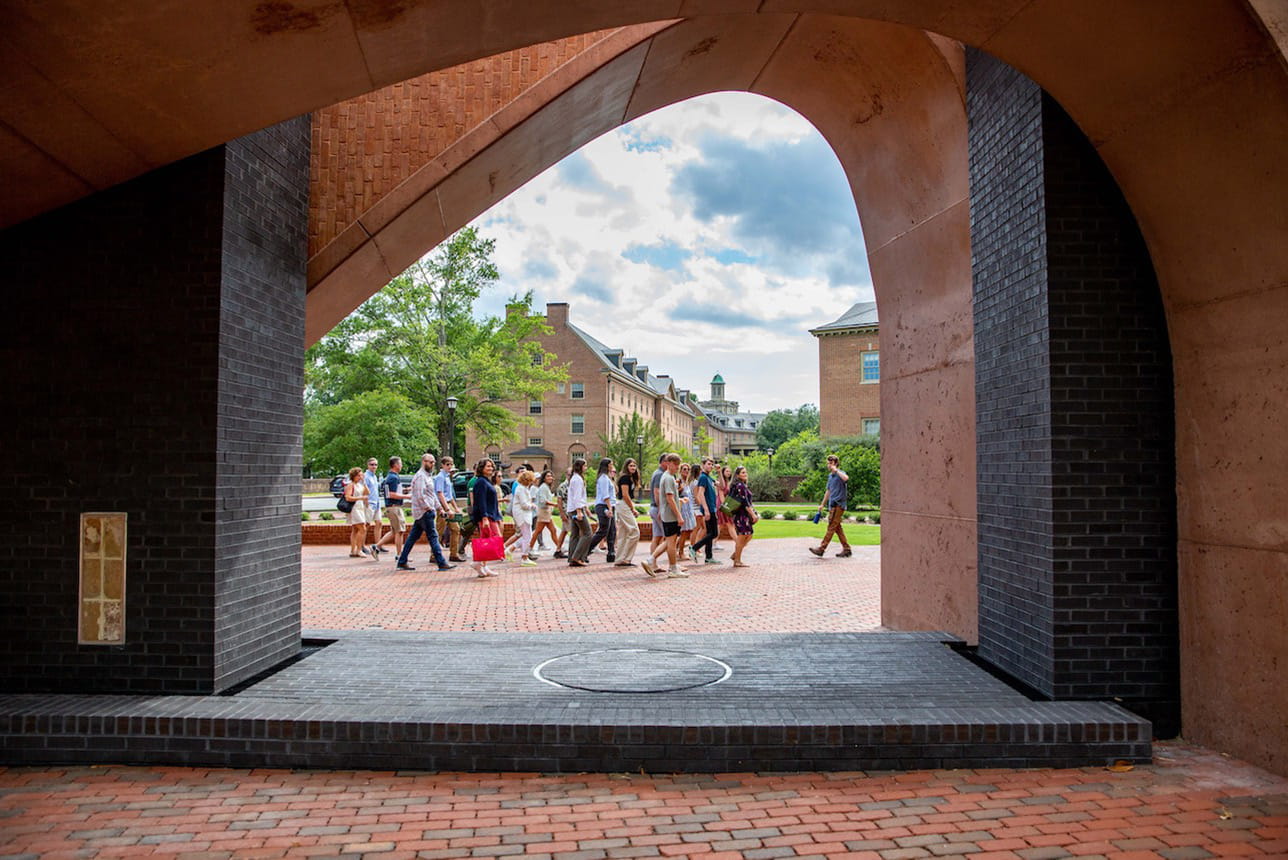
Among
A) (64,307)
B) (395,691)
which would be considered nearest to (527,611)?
(395,691)

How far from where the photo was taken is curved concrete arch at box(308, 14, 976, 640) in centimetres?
705

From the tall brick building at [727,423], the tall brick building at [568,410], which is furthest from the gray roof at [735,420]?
the tall brick building at [568,410]

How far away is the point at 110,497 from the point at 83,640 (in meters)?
0.91

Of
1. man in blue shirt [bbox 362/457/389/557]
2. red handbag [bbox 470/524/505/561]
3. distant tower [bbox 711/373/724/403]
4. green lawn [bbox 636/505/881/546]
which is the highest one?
distant tower [bbox 711/373/724/403]

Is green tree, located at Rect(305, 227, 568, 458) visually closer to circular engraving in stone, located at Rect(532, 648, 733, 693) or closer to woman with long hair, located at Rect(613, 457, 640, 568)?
woman with long hair, located at Rect(613, 457, 640, 568)

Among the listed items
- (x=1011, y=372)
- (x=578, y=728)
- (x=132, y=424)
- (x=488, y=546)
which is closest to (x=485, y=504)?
(x=488, y=546)

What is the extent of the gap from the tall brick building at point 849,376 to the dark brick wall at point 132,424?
1987 inches

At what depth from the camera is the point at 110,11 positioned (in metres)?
3.88

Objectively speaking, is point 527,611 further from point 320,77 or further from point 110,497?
point 320,77

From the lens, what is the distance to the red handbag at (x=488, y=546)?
1253cm

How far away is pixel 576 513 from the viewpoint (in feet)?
48.2

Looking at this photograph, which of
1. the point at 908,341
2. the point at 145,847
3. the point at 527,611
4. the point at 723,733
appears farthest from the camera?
the point at 527,611

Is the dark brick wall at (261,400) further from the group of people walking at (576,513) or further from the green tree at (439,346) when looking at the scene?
the green tree at (439,346)

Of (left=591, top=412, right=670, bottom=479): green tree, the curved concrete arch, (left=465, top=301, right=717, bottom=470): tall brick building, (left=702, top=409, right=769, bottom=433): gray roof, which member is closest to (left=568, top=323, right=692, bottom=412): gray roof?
(left=465, top=301, right=717, bottom=470): tall brick building
